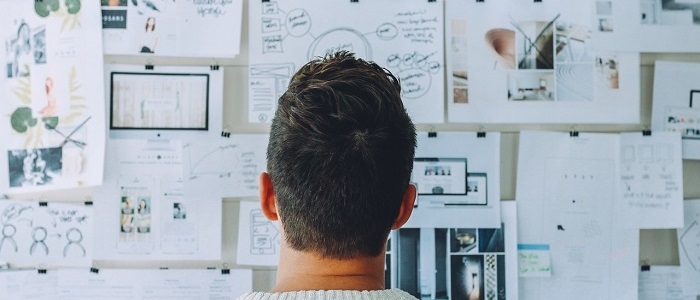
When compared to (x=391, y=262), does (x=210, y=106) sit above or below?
above

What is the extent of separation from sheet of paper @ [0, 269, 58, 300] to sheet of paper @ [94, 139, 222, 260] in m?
0.14

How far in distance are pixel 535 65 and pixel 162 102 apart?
2.81 ft

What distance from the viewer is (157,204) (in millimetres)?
1591

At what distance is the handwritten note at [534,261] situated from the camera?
5.26ft

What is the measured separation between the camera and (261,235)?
1602mm

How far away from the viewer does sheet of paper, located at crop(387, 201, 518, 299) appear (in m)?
1.60

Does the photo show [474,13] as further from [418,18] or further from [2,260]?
[2,260]

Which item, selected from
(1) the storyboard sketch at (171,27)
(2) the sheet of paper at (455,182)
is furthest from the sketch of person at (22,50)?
(2) the sheet of paper at (455,182)

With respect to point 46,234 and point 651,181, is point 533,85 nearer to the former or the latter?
point 651,181

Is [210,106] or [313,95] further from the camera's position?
[210,106]

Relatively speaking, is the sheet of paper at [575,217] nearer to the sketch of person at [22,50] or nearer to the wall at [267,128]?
the wall at [267,128]

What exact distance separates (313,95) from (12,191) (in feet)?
3.50

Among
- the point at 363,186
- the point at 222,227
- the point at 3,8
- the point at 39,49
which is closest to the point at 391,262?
the point at 222,227

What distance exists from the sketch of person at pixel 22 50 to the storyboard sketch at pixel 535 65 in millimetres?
957
